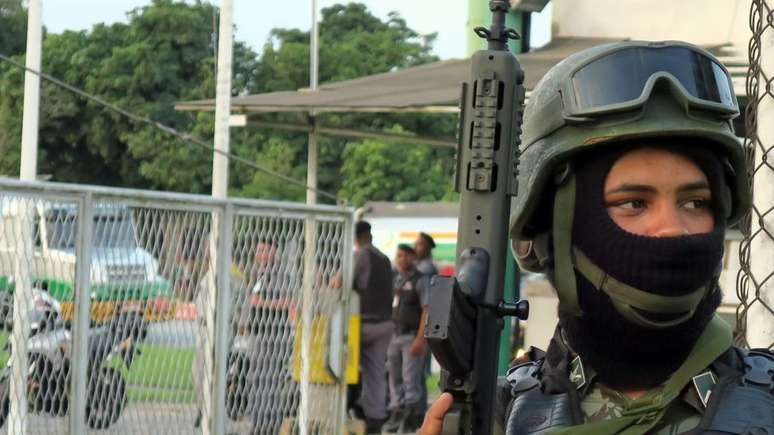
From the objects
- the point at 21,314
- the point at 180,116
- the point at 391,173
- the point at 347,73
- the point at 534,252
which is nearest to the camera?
the point at 534,252

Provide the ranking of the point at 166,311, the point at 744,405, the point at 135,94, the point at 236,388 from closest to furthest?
the point at 744,405, the point at 166,311, the point at 236,388, the point at 135,94

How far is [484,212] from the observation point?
2.49 metres

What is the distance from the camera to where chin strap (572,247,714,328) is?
243cm

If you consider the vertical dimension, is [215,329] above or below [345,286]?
below

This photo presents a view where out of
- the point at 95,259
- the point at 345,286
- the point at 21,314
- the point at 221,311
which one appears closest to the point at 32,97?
the point at 345,286

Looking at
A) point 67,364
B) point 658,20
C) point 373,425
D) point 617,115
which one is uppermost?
point 658,20

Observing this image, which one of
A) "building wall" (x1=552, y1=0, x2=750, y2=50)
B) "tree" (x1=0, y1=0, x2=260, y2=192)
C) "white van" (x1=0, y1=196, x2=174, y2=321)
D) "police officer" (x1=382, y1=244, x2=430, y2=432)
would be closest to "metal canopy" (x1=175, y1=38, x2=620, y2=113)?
"building wall" (x1=552, y1=0, x2=750, y2=50)

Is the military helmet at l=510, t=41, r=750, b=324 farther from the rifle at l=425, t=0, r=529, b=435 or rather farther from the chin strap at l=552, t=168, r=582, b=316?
the rifle at l=425, t=0, r=529, b=435

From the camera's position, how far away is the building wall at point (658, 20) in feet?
27.9

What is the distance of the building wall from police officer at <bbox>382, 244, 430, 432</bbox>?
15.3 ft

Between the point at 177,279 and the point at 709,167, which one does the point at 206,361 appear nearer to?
the point at 177,279

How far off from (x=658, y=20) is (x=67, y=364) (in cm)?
380

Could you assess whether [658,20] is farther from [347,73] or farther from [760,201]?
[347,73]

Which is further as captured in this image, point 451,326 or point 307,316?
point 307,316
